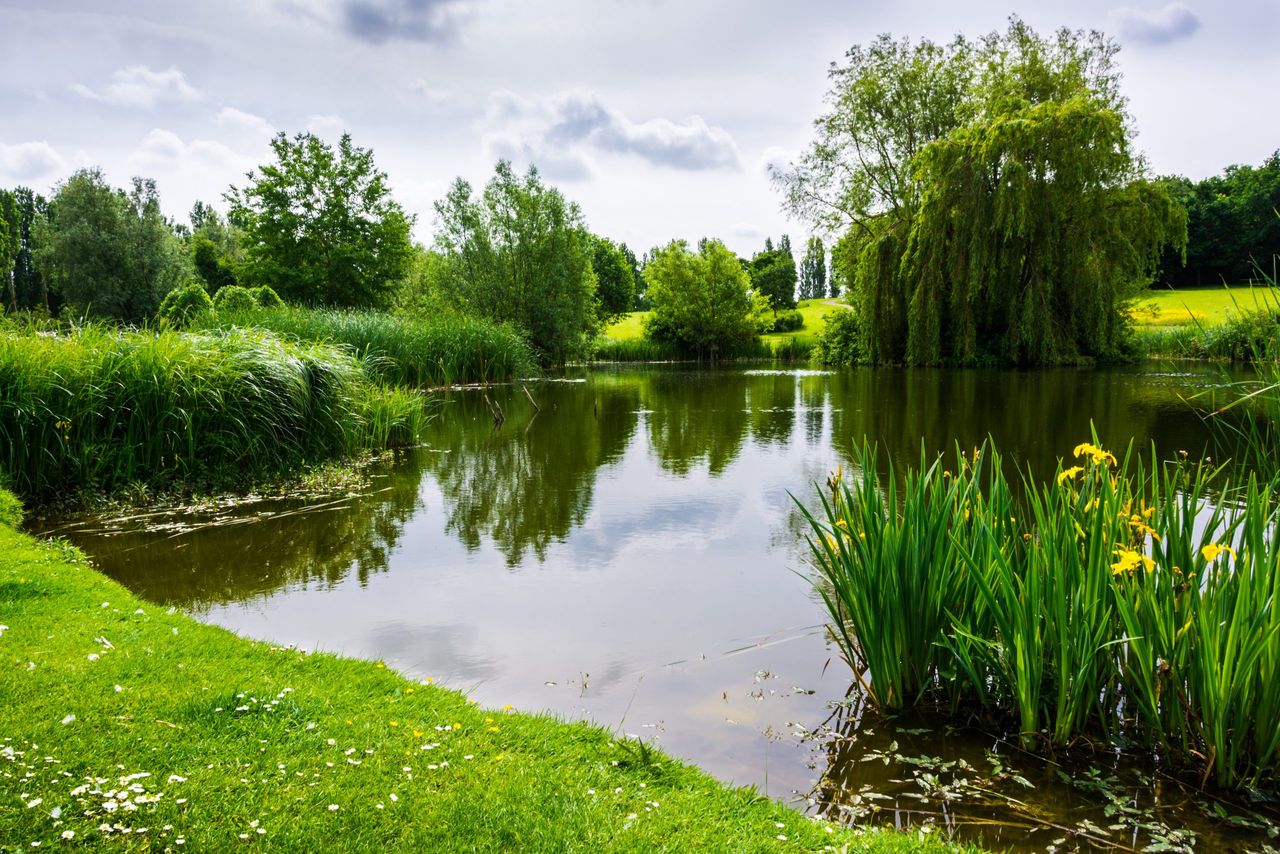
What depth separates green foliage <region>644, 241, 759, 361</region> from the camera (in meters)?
53.5

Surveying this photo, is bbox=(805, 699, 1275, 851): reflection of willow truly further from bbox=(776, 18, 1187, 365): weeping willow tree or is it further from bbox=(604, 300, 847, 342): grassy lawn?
bbox=(604, 300, 847, 342): grassy lawn

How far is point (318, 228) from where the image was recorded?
40.3 meters

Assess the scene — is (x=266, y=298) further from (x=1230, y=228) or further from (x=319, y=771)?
(x=1230, y=228)

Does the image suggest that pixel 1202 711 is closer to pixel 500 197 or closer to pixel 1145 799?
pixel 1145 799

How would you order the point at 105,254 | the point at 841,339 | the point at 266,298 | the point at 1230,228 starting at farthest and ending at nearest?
the point at 1230,228
the point at 105,254
the point at 841,339
the point at 266,298

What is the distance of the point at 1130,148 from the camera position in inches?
1235

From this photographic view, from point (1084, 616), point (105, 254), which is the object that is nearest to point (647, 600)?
point (1084, 616)

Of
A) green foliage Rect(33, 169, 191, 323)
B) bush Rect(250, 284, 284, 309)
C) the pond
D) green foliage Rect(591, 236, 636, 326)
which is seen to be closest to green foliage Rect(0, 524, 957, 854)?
the pond

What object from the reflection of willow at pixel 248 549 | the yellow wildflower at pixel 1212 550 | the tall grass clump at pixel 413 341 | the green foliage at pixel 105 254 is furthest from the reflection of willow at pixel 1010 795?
the green foliage at pixel 105 254

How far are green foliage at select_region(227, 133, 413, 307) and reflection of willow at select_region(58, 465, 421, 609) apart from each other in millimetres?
33483

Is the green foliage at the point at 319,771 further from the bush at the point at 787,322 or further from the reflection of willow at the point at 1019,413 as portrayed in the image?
the bush at the point at 787,322

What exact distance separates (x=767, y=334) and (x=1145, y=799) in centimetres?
6869

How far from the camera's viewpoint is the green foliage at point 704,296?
53.5 metres

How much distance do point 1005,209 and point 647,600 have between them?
26.6m
